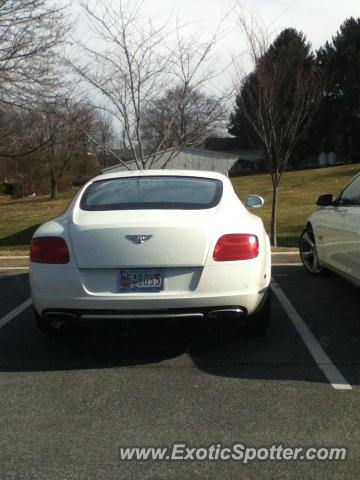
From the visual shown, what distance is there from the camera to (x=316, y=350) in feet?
13.8

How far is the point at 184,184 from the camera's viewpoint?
4.75 m

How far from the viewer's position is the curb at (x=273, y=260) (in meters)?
8.11

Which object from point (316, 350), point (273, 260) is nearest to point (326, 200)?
point (273, 260)

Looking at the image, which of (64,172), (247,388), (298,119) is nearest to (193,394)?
(247,388)

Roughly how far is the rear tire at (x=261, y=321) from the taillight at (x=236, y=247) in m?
0.54

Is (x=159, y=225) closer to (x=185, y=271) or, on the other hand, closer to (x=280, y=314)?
(x=185, y=271)

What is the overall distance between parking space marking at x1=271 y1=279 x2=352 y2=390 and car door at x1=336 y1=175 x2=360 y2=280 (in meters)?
0.68

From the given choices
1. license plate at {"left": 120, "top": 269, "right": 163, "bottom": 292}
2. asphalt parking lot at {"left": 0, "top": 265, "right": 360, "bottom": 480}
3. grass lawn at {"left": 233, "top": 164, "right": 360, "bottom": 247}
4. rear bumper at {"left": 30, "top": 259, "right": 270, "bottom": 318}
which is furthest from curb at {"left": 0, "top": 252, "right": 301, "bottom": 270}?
grass lawn at {"left": 233, "top": 164, "right": 360, "bottom": 247}

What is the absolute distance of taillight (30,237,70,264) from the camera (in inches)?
153

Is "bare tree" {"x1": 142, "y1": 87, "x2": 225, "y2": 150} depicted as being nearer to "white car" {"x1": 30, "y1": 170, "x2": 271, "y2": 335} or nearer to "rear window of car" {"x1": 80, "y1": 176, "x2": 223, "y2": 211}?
"rear window of car" {"x1": 80, "y1": 176, "x2": 223, "y2": 211}

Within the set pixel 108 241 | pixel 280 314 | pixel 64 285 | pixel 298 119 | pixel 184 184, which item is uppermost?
pixel 298 119

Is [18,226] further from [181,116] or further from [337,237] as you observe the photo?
[337,237]

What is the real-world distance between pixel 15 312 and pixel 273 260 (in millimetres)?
4084

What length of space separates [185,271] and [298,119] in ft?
25.1
